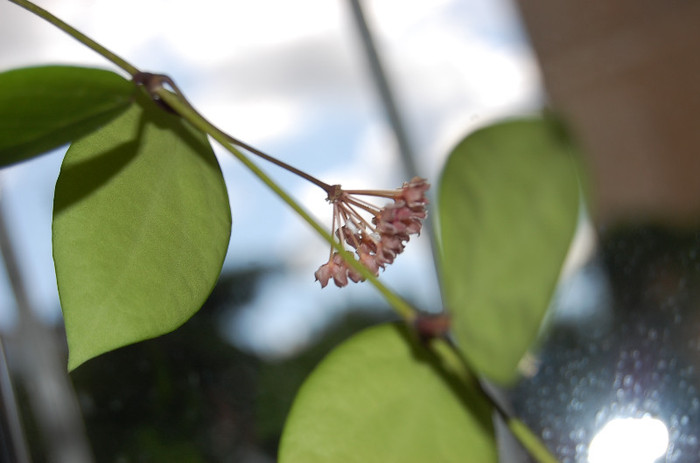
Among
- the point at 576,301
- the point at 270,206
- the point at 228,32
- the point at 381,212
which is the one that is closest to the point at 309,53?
the point at 228,32

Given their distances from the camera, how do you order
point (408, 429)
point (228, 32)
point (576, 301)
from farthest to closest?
point (228, 32), point (576, 301), point (408, 429)

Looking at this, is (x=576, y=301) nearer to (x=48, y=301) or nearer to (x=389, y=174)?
(x=389, y=174)

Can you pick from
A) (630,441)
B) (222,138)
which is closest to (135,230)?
(222,138)

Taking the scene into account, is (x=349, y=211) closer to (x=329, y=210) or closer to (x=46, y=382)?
(x=329, y=210)

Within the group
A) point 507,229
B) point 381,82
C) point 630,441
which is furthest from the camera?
point 381,82

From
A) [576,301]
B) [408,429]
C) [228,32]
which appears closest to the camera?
[408,429]

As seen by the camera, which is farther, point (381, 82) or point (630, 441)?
point (381, 82)

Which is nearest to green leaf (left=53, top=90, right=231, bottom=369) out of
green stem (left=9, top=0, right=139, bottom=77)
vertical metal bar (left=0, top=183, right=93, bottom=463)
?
green stem (left=9, top=0, right=139, bottom=77)
